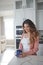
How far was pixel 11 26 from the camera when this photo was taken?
223 inches

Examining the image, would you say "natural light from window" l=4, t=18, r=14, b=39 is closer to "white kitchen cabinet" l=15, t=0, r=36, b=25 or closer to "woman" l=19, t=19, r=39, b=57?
"white kitchen cabinet" l=15, t=0, r=36, b=25

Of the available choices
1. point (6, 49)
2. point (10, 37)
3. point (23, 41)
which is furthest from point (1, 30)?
point (23, 41)

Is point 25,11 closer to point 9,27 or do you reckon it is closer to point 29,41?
point 9,27

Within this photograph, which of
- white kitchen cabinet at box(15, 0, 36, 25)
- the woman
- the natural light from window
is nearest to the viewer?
the woman

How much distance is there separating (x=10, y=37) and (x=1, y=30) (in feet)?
1.65

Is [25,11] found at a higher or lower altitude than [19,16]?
higher

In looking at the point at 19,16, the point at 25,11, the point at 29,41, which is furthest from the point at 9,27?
the point at 29,41

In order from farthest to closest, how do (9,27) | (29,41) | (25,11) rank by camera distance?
(9,27)
(25,11)
(29,41)

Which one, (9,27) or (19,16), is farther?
(9,27)

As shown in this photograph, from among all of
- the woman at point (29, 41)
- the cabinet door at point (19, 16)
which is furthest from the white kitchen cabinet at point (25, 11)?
the woman at point (29, 41)

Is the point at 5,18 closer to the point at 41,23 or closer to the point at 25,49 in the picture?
the point at 41,23

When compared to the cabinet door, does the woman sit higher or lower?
lower

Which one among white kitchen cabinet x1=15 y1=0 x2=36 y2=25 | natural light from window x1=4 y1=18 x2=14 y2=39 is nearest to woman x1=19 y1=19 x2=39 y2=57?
white kitchen cabinet x1=15 y1=0 x2=36 y2=25

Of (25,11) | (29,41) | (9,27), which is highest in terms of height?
Answer: (25,11)
